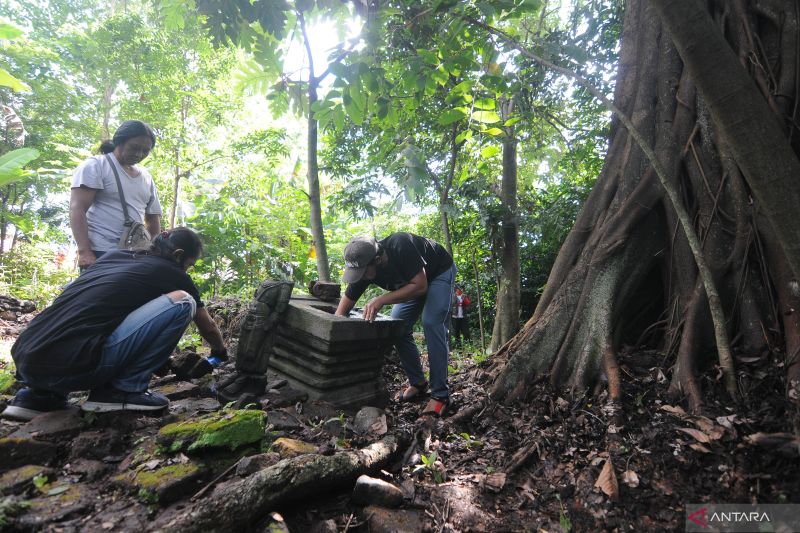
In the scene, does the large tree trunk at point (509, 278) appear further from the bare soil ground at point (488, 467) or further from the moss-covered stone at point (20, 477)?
the moss-covered stone at point (20, 477)

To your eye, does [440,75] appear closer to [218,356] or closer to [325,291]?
[325,291]

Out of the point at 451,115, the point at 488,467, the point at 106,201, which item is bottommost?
the point at 488,467

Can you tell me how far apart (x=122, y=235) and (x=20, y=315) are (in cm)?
517

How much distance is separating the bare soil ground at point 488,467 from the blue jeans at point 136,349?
199 millimetres

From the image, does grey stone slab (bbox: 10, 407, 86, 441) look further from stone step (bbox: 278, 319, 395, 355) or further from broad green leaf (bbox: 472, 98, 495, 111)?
broad green leaf (bbox: 472, 98, 495, 111)

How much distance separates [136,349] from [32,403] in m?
0.63

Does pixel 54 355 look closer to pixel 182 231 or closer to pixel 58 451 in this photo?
pixel 58 451

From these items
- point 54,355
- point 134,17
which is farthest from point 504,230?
point 134,17

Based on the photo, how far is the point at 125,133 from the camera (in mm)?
2936

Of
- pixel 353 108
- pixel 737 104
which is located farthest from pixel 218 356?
pixel 737 104

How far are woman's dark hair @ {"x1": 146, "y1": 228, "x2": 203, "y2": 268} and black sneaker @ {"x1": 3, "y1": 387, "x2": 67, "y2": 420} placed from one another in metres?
1.01

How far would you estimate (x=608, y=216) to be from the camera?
3.38m

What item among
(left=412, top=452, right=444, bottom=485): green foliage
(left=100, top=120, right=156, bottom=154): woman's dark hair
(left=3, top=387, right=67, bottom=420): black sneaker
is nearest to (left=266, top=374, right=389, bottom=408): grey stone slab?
(left=412, top=452, right=444, bottom=485): green foliage

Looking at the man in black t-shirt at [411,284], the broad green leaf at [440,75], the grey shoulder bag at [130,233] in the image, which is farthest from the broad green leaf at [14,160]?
the broad green leaf at [440,75]
